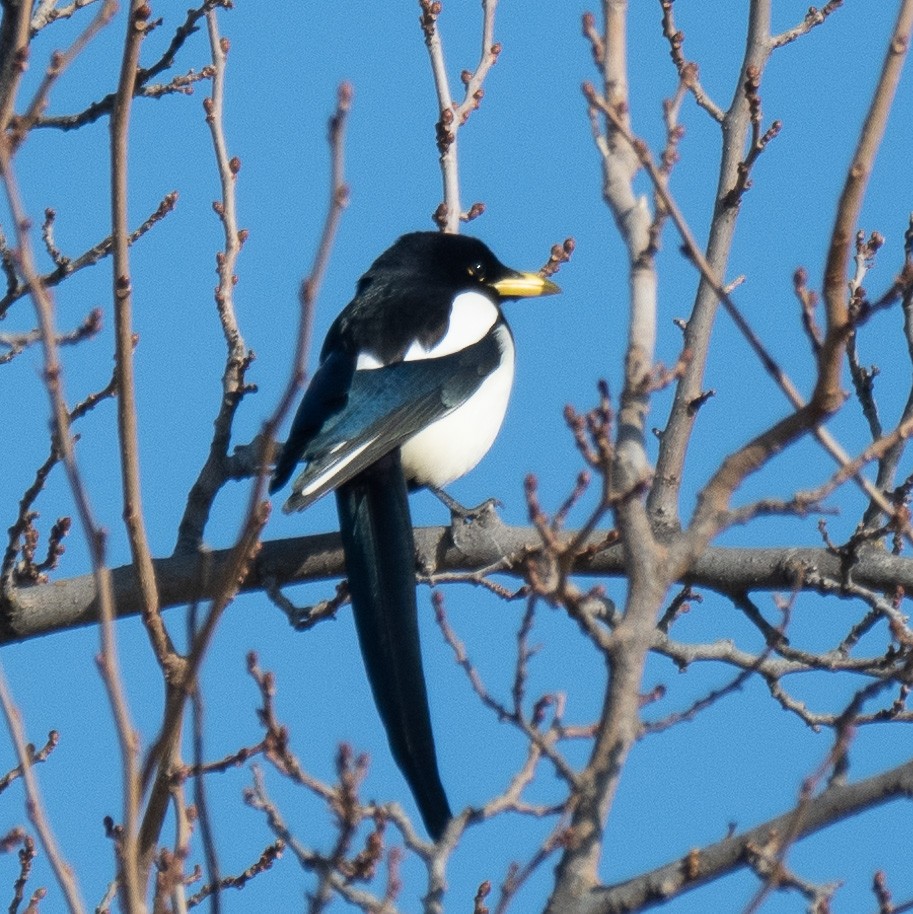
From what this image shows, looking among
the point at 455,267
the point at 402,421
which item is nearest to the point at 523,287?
the point at 455,267

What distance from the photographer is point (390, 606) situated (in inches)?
152

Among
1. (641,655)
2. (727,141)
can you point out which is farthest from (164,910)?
(727,141)

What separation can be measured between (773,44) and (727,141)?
234 millimetres

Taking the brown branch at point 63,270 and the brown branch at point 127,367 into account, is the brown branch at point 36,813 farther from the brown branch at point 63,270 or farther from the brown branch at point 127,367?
the brown branch at point 63,270

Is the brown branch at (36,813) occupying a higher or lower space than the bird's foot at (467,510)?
lower

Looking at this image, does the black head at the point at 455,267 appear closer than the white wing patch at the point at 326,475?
No

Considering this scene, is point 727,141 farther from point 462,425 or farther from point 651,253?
point 651,253

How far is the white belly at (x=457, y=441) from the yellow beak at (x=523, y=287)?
0.56 m

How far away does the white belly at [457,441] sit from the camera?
4.72 m

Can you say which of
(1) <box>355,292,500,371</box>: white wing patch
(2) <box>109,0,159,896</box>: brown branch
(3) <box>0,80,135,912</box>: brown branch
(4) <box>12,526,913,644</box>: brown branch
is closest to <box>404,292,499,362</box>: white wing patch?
(1) <box>355,292,500,371</box>: white wing patch

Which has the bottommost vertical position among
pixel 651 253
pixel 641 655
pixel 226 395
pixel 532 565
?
pixel 641 655

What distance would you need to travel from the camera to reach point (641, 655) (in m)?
1.96

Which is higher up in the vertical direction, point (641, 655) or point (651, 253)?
point (651, 253)

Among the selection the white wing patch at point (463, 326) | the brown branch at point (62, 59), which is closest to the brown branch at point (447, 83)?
the white wing patch at point (463, 326)
